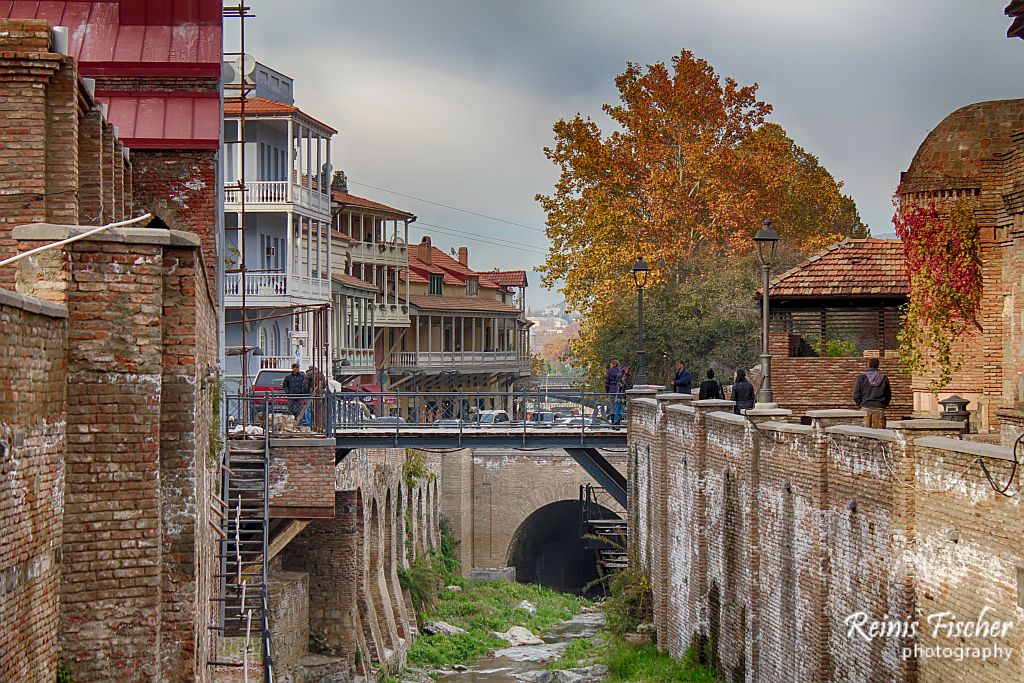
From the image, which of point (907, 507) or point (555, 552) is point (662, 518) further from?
point (555, 552)

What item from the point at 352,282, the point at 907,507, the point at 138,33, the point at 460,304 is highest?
the point at 138,33

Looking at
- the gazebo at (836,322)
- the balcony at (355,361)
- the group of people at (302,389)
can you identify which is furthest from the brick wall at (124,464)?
the balcony at (355,361)

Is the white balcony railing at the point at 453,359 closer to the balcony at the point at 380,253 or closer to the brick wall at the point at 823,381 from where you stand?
the balcony at the point at 380,253

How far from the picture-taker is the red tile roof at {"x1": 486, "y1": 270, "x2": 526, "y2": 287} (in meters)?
90.2

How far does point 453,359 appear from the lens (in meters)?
73.2

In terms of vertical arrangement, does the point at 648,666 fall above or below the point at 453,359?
below

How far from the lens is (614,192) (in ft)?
152

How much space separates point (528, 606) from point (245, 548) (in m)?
19.8

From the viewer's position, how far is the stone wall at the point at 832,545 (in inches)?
498

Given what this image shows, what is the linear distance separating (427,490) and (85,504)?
1378 inches

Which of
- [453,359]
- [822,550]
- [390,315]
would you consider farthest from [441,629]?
[453,359]

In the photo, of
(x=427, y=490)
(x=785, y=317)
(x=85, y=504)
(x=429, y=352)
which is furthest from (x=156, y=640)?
(x=429, y=352)

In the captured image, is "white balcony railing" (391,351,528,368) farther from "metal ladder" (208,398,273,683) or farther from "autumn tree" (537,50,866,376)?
"metal ladder" (208,398,273,683)

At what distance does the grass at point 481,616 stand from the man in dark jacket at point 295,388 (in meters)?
8.47
